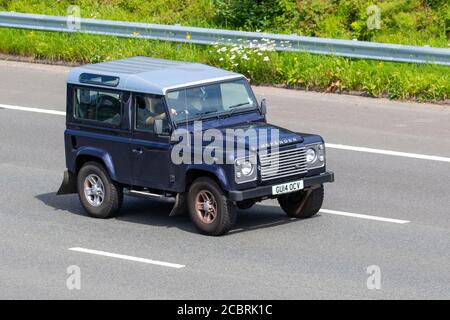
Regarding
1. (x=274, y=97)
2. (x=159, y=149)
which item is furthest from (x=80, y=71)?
(x=274, y=97)

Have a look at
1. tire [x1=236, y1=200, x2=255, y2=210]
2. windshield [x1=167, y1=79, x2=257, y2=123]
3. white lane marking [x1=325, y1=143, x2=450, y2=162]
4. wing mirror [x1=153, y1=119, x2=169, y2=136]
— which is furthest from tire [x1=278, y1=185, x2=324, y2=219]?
white lane marking [x1=325, y1=143, x2=450, y2=162]

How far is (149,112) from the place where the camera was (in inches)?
600

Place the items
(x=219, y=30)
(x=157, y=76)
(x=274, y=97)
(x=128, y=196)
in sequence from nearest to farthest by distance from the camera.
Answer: (x=157, y=76) < (x=128, y=196) < (x=274, y=97) < (x=219, y=30)

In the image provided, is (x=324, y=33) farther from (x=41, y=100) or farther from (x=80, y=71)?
(x=80, y=71)

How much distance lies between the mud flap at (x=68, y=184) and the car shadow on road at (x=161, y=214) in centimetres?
32

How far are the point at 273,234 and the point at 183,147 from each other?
146 cm

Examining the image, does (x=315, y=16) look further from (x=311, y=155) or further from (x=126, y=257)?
(x=126, y=257)

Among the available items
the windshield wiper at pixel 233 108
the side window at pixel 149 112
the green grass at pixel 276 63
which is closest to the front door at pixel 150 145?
the side window at pixel 149 112

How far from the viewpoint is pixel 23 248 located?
568 inches

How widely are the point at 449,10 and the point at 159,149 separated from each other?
1097 cm

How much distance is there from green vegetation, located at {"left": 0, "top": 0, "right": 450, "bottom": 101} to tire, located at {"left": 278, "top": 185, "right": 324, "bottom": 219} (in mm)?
6732

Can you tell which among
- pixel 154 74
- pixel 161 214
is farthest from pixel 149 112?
pixel 161 214

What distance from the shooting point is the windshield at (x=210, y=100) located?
1516 cm

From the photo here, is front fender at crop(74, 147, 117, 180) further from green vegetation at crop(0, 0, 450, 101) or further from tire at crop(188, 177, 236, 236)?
green vegetation at crop(0, 0, 450, 101)
